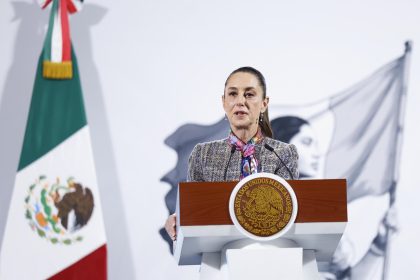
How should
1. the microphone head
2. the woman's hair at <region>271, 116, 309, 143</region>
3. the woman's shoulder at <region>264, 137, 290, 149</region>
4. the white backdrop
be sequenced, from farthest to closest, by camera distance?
the woman's hair at <region>271, 116, 309, 143</region> < the white backdrop < the woman's shoulder at <region>264, 137, 290, 149</region> < the microphone head

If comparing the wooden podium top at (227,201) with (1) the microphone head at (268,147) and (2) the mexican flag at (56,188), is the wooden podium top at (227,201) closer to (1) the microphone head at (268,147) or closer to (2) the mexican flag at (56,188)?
(1) the microphone head at (268,147)

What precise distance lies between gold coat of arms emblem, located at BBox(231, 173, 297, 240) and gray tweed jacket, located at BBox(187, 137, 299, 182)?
19.0 inches

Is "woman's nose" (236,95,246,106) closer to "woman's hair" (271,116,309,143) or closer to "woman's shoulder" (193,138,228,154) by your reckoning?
"woman's shoulder" (193,138,228,154)

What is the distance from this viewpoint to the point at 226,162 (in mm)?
2807

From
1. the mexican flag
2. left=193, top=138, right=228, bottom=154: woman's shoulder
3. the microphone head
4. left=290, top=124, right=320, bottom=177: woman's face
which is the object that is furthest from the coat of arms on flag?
the microphone head

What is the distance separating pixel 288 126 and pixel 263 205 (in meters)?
2.31

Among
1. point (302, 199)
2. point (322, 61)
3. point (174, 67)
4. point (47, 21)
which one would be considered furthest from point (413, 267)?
point (47, 21)

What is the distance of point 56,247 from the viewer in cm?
420

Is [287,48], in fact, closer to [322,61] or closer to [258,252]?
[322,61]

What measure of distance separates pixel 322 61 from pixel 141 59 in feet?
3.88

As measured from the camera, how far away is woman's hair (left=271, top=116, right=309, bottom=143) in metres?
4.54

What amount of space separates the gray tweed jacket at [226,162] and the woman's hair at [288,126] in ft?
5.47

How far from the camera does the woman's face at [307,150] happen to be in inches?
178

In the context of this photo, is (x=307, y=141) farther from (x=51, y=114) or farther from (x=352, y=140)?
(x=51, y=114)
